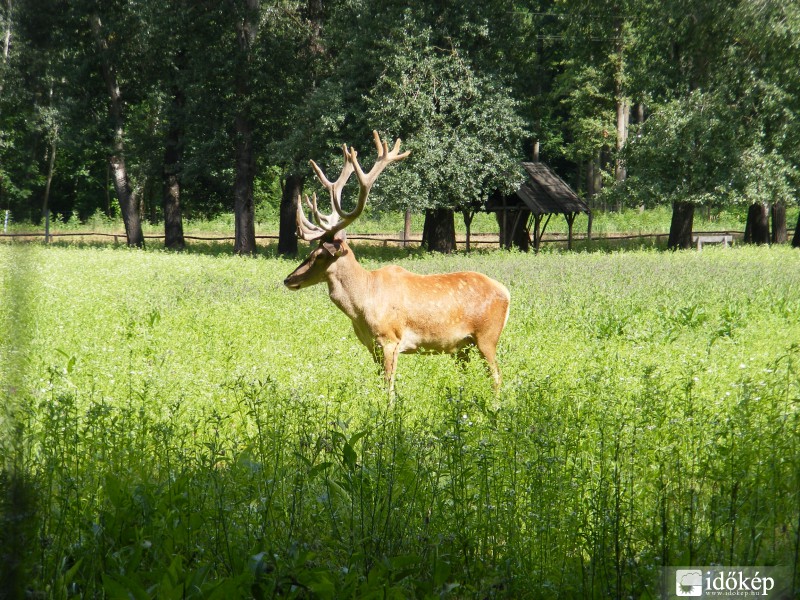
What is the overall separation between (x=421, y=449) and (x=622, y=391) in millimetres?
2604

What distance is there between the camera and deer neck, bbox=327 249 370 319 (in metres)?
8.27

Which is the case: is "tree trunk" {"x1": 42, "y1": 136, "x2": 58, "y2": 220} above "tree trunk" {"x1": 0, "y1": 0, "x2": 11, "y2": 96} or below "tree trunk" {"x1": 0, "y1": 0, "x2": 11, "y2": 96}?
below

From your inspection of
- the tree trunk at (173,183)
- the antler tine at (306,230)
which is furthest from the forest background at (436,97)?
the antler tine at (306,230)

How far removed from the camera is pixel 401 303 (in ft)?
27.4

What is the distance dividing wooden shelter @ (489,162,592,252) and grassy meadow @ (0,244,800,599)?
783 inches

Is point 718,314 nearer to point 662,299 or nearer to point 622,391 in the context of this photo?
point 662,299

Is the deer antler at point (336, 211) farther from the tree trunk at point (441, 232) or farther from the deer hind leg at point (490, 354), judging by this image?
the tree trunk at point (441, 232)

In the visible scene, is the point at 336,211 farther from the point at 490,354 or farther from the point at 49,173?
the point at 49,173

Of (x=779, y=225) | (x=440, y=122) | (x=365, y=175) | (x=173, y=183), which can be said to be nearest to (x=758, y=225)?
(x=779, y=225)

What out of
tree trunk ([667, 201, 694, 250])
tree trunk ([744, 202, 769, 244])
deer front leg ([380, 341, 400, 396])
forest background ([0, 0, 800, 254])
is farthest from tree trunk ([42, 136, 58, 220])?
tree trunk ([744, 202, 769, 244])

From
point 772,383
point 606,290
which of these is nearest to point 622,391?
point 772,383

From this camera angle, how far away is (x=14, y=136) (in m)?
1.25

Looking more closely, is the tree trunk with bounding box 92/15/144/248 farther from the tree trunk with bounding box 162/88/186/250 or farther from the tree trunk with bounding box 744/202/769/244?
the tree trunk with bounding box 744/202/769/244

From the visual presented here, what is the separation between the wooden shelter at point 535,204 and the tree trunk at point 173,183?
1265 cm
